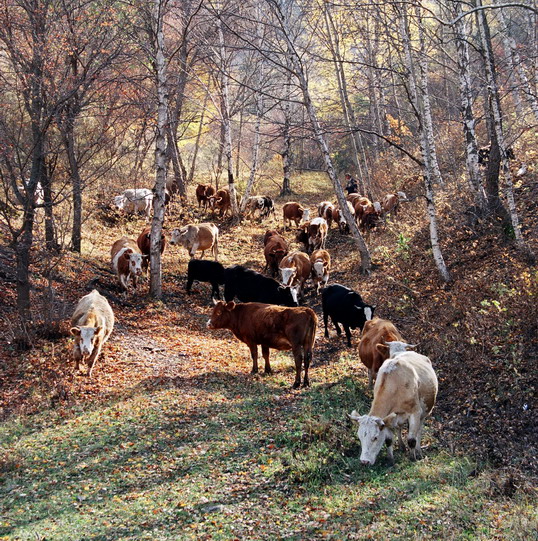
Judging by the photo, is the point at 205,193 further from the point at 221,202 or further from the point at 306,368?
the point at 306,368

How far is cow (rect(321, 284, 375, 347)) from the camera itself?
42.7 feet

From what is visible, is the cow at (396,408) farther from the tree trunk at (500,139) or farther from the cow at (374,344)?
the tree trunk at (500,139)

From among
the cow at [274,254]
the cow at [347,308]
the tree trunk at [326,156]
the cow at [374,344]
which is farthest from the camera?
the cow at [274,254]

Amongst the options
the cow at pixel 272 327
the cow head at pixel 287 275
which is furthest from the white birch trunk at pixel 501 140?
the cow head at pixel 287 275

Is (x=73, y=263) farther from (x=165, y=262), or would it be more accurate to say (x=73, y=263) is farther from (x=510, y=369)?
(x=510, y=369)

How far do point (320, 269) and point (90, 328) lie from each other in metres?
8.88

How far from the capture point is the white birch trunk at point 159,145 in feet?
50.1

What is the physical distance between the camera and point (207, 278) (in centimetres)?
1844

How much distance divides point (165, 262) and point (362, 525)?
15901 millimetres

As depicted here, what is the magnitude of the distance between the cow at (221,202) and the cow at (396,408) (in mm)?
20540

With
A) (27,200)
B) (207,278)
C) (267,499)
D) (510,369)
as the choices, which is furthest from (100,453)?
(207,278)

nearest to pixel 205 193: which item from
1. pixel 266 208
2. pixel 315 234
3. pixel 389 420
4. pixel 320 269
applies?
pixel 266 208

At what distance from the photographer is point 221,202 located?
2812 centimetres

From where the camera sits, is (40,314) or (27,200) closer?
(27,200)
